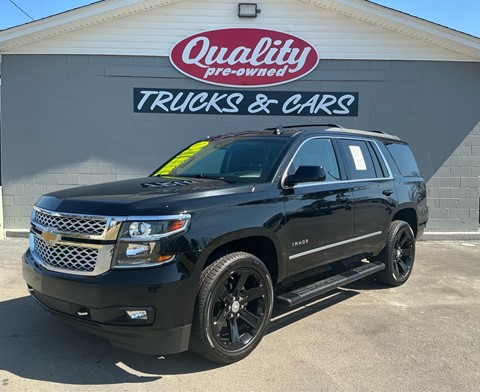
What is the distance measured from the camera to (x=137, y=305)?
289 centimetres

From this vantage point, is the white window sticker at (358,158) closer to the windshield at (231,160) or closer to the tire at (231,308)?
the windshield at (231,160)

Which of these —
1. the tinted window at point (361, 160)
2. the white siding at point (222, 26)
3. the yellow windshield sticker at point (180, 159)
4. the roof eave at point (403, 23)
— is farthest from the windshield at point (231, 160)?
the roof eave at point (403, 23)

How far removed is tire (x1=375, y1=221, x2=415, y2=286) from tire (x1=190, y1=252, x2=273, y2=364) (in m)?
2.31

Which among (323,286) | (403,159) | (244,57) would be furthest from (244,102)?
(323,286)

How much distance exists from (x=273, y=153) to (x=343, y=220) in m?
1.05

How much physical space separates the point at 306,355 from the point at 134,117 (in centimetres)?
626

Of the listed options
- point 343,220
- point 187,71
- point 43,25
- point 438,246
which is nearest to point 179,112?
point 187,71

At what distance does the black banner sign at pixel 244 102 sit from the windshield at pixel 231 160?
376 centimetres

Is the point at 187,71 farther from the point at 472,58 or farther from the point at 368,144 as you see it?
the point at 472,58

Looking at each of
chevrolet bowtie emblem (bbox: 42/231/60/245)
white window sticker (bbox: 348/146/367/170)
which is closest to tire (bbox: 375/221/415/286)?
white window sticker (bbox: 348/146/367/170)

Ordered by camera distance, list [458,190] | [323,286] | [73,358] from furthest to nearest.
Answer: [458,190], [323,286], [73,358]

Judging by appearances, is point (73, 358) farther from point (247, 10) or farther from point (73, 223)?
point (247, 10)

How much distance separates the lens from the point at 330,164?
14.8 ft

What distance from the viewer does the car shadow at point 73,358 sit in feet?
10.5
